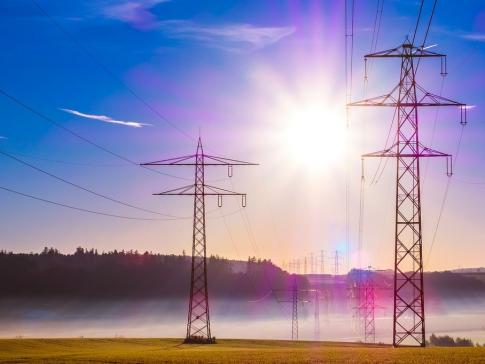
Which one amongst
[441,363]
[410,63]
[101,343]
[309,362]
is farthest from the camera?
[101,343]

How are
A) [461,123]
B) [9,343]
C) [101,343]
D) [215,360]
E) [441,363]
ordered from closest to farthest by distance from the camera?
[441,363], [215,360], [461,123], [9,343], [101,343]

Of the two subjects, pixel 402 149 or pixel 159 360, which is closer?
pixel 159 360

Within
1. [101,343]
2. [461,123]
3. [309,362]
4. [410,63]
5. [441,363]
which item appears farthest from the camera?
[101,343]

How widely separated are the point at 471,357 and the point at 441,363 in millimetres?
4949

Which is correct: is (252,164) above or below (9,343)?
above

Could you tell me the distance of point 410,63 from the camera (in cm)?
7056

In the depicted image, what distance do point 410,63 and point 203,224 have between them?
3240 centimetres

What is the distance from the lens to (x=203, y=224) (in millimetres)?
89750

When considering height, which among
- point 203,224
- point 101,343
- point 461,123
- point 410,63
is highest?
point 410,63

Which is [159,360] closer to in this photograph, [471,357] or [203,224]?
[471,357]

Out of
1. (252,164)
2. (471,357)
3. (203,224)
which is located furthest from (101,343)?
(471,357)

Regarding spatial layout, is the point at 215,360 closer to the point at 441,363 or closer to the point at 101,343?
the point at 441,363

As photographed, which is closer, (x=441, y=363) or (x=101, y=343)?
(x=441, y=363)

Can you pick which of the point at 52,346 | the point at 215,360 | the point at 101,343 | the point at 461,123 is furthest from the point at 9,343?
the point at 461,123
